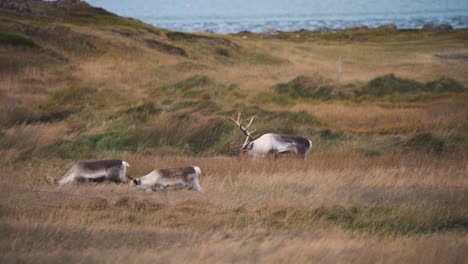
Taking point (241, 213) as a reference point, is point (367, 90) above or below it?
below

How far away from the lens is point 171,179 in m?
13.9

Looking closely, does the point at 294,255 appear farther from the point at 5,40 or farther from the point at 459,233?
the point at 5,40

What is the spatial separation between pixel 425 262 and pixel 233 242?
228cm

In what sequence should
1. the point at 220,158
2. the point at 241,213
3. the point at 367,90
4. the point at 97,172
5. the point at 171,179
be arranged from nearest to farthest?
the point at 241,213 < the point at 171,179 < the point at 97,172 < the point at 220,158 < the point at 367,90

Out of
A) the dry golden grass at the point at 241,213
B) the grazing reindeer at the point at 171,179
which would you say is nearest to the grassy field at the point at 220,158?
the dry golden grass at the point at 241,213

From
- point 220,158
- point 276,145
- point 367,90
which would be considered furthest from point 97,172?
point 367,90

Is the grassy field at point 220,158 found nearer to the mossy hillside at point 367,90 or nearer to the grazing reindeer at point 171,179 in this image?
the mossy hillside at point 367,90

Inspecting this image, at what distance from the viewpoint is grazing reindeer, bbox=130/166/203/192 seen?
13773 millimetres

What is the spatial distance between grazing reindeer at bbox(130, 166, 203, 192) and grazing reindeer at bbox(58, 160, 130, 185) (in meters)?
0.64

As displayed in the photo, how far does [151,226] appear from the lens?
439 inches

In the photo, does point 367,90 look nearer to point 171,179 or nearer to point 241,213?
point 171,179

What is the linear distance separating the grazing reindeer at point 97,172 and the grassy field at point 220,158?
8.6 inches

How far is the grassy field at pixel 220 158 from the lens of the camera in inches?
387

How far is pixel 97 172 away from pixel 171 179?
1.44 m
